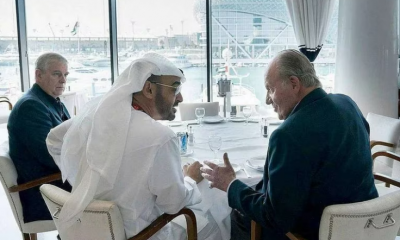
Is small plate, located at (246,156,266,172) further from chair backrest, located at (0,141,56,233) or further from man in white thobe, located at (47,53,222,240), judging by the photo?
chair backrest, located at (0,141,56,233)

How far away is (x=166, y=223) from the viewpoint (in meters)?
1.66

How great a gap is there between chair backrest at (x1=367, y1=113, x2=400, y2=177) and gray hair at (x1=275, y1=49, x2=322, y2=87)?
166cm

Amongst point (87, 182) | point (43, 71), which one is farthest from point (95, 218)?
point (43, 71)

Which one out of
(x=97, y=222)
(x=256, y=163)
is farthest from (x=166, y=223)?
(x=256, y=163)

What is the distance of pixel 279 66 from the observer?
1.60 meters

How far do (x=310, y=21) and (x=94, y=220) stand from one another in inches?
181

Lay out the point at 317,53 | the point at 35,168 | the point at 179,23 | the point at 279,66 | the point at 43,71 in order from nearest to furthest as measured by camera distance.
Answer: the point at 279,66
the point at 35,168
the point at 43,71
the point at 317,53
the point at 179,23

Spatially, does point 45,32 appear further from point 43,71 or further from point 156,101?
point 156,101

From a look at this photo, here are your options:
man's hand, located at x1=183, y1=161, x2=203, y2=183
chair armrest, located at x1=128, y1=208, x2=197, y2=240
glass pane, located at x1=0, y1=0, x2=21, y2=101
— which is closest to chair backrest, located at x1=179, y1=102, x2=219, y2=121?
man's hand, located at x1=183, y1=161, x2=203, y2=183

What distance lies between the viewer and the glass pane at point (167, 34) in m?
5.84

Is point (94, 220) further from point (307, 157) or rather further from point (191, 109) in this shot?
point (191, 109)

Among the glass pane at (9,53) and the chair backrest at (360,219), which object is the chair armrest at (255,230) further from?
the glass pane at (9,53)

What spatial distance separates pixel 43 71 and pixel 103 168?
1370 millimetres

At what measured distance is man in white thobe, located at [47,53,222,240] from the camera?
150 centimetres
